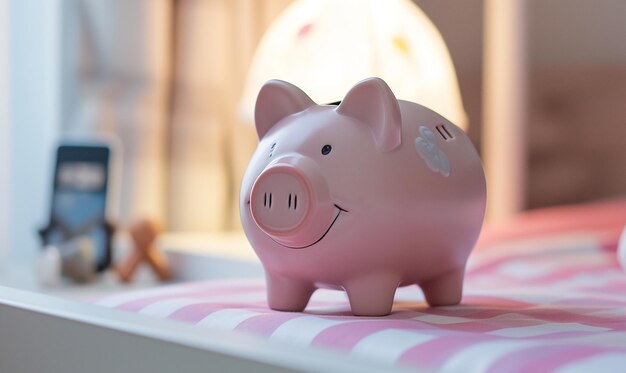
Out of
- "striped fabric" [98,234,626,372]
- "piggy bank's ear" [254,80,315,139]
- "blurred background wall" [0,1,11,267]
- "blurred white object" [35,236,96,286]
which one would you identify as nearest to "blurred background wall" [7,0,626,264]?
"blurred background wall" [0,1,11,267]

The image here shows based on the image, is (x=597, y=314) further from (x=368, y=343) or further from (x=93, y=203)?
(x=93, y=203)

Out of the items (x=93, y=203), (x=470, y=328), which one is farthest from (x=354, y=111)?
(x=93, y=203)

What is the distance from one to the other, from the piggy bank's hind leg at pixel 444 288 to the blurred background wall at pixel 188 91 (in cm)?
124

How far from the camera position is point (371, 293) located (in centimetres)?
70

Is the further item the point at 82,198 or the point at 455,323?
the point at 82,198

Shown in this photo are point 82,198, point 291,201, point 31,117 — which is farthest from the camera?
point 31,117

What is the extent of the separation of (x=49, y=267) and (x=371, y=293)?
0.91 metres

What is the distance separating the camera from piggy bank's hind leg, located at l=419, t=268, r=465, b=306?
30.9 inches

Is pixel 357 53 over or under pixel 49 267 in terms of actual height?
over

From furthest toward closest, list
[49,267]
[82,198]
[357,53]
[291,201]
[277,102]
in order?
[82,198]
[49,267]
[357,53]
[277,102]
[291,201]

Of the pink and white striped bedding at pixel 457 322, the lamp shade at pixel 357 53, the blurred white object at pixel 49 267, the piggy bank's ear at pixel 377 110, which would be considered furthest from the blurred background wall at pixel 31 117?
the piggy bank's ear at pixel 377 110

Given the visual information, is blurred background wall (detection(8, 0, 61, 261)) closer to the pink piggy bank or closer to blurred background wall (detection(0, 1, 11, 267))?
blurred background wall (detection(0, 1, 11, 267))

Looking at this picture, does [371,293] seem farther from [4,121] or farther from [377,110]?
[4,121]

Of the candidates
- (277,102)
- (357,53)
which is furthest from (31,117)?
(277,102)
